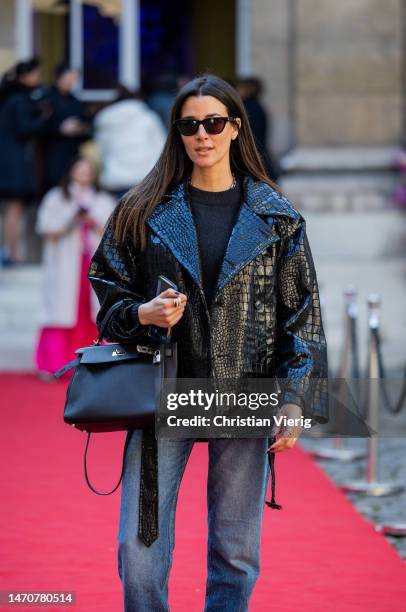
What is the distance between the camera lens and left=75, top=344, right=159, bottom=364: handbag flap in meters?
4.37

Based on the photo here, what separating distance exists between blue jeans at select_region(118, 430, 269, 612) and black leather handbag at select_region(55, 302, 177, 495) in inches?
4.6

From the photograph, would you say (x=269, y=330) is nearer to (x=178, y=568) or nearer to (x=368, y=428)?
(x=368, y=428)

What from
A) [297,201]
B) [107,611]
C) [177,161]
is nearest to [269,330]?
[177,161]

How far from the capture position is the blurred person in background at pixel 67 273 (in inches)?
477

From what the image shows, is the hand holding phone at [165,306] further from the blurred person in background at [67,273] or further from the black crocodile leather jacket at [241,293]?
the blurred person in background at [67,273]

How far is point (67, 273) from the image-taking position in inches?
485

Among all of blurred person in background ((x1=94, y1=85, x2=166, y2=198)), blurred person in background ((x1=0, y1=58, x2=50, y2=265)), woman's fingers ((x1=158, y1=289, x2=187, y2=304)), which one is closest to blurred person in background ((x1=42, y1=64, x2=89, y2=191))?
blurred person in background ((x1=0, y1=58, x2=50, y2=265))

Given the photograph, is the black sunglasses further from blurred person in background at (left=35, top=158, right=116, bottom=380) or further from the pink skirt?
the pink skirt

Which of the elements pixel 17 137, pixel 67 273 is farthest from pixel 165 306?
pixel 17 137

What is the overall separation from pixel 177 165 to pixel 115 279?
0.41 m

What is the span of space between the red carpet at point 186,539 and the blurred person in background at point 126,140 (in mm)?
5288

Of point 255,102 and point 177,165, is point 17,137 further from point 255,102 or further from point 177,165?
point 177,165

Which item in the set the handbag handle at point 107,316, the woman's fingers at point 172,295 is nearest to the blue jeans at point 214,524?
the handbag handle at point 107,316

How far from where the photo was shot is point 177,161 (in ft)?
15.2
